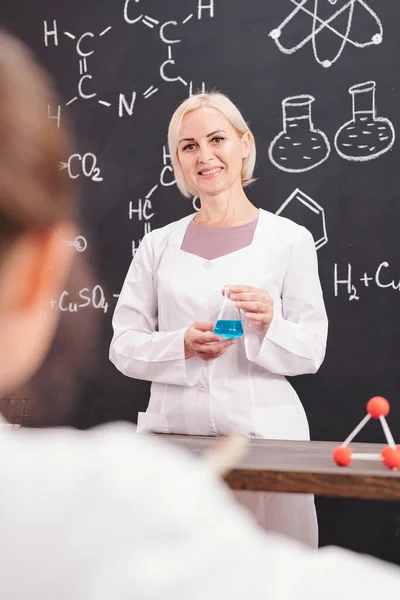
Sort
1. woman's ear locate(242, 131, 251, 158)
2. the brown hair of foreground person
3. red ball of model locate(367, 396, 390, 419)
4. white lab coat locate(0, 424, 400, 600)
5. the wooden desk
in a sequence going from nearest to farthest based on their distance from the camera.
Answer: white lab coat locate(0, 424, 400, 600)
the brown hair of foreground person
the wooden desk
red ball of model locate(367, 396, 390, 419)
woman's ear locate(242, 131, 251, 158)

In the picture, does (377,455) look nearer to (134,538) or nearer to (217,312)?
(217,312)

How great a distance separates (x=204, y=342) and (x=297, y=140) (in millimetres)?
1006

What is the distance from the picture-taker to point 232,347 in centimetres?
197

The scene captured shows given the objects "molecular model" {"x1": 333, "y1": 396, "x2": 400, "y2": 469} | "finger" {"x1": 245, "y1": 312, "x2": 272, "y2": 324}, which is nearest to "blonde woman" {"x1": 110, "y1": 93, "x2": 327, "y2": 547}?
"finger" {"x1": 245, "y1": 312, "x2": 272, "y2": 324}

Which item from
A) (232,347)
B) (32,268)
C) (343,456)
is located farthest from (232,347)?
(32,268)

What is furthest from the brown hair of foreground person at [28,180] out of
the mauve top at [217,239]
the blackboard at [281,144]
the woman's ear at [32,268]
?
the blackboard at [281,144]

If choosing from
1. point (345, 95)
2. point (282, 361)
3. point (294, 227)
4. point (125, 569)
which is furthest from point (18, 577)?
point (345, 95)

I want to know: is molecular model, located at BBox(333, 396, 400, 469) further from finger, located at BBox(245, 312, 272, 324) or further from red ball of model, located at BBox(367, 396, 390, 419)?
finger, located at BBox(245, 312, 272, 324)

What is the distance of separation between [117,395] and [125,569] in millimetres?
2408

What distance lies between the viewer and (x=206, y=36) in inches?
104

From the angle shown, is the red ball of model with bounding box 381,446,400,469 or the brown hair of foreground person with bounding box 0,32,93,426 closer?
the brown hair of foreground person with bounding box 0,32,93,426

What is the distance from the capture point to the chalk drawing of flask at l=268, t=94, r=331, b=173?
8.15ft

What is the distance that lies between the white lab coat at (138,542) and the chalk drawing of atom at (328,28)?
7.88 feet

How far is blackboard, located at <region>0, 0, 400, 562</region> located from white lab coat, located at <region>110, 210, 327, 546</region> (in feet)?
1.45
